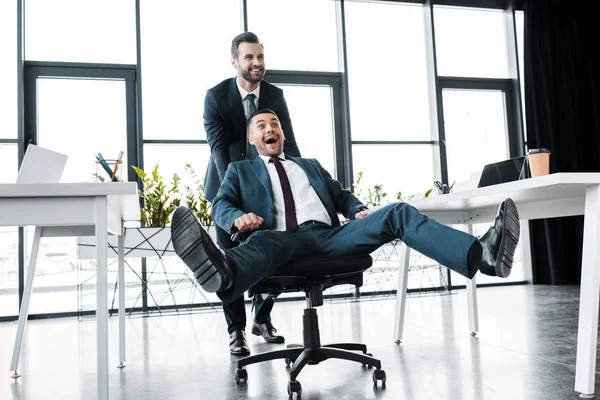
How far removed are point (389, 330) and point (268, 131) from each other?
1.47 meters

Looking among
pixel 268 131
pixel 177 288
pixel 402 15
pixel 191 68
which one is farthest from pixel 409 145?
pixel 268 131

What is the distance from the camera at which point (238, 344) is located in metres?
2.50

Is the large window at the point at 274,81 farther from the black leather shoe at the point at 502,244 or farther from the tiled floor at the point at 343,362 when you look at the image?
the black leather shoe at the point at 502,244

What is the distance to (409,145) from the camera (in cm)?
542

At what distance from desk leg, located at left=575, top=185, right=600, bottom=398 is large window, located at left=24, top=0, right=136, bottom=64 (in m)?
4.04

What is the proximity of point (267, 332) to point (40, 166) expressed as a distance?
4.50ft

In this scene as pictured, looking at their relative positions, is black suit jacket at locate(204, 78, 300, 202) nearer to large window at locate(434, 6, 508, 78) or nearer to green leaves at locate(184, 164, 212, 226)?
green leaves at locate(184, 164, 212, 226)

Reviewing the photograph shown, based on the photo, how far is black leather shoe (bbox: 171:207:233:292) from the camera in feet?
4.91

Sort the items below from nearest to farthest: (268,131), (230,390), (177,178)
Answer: (230,390) < (268,131) < (177,178)

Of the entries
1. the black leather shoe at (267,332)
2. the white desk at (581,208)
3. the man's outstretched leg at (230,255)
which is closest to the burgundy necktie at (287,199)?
the man's outstretched leg at (230,255)

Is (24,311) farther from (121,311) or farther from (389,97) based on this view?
(389,97)

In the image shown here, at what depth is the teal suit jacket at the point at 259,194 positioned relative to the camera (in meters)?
1.96

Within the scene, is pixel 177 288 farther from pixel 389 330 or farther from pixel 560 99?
pixel 560 99

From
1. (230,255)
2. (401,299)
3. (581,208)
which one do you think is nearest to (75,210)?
(230,255)
